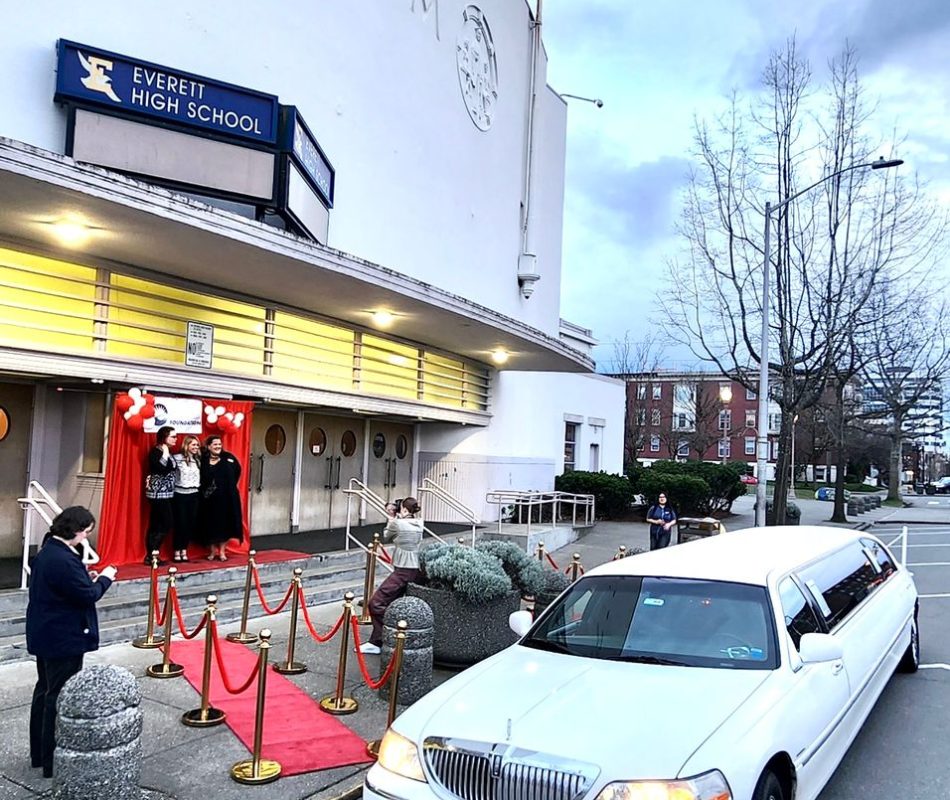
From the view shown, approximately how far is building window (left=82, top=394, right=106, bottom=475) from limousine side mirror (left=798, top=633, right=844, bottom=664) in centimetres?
869

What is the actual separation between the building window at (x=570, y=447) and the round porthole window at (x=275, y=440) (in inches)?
536

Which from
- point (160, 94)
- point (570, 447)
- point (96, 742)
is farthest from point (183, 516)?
point (570, 447)

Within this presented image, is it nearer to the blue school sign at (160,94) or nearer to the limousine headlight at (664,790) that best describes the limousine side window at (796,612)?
the limousine headlight at (664,790)

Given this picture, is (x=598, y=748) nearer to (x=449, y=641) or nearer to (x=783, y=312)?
(x=449, y=641)

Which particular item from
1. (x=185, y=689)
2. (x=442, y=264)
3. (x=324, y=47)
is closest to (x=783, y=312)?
(x=442, y=264)

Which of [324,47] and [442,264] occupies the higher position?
[324,47]

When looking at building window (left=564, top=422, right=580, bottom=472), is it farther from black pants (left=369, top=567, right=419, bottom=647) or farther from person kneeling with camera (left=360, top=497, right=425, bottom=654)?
black pants (left=369, top=567, right=419, bottom=647)

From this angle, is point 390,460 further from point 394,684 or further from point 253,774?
point 253,774

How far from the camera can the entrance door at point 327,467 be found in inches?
596

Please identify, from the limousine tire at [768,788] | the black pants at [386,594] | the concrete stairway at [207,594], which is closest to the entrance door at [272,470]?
the concrete stairway at [207,594]

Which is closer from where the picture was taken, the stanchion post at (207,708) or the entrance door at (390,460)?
the stanchion post at (207,708)

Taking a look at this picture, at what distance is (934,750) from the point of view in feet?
20.2

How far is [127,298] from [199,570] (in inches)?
137

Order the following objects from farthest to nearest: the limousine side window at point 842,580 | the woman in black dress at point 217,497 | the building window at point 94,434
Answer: the woman in black dress at point 217,497 → the building window at point 94,434 → the limousine side window at point 842,580
